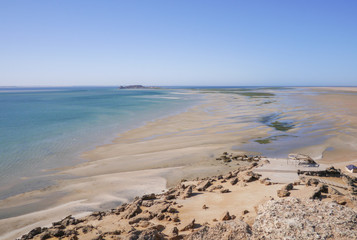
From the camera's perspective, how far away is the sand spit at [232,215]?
5148mm

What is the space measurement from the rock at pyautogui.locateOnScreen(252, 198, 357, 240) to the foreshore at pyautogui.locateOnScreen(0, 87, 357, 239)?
6.96m

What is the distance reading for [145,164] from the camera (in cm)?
1570

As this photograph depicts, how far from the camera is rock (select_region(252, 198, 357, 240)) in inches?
191

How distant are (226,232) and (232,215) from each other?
2107 millimetres

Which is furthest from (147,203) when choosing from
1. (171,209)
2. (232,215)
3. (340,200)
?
(340,200)

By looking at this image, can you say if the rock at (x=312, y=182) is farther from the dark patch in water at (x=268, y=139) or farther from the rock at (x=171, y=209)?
the dark patch in water at (x=268, y=139)

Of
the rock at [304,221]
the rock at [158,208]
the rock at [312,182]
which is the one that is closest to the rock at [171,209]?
the rock at [158,208]

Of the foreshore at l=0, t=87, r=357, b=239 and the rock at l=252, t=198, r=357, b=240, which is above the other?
the rock at l=252, t=198, r=357, b=240

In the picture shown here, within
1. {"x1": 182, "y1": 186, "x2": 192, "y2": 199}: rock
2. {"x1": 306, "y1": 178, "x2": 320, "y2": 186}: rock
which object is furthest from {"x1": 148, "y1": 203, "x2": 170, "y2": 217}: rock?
{"x1": 306, "y1": 178, "x2": 320, "y2": 186}: rock

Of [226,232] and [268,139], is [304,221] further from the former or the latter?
[268,139]

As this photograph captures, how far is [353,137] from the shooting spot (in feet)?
71.9

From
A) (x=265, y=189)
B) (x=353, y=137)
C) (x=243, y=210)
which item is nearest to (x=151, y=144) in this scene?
(x=265, y=189)

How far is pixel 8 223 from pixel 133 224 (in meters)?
5.50

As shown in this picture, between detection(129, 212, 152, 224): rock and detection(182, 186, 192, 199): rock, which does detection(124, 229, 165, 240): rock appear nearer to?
detection(129, 212, 152, 224): rock
